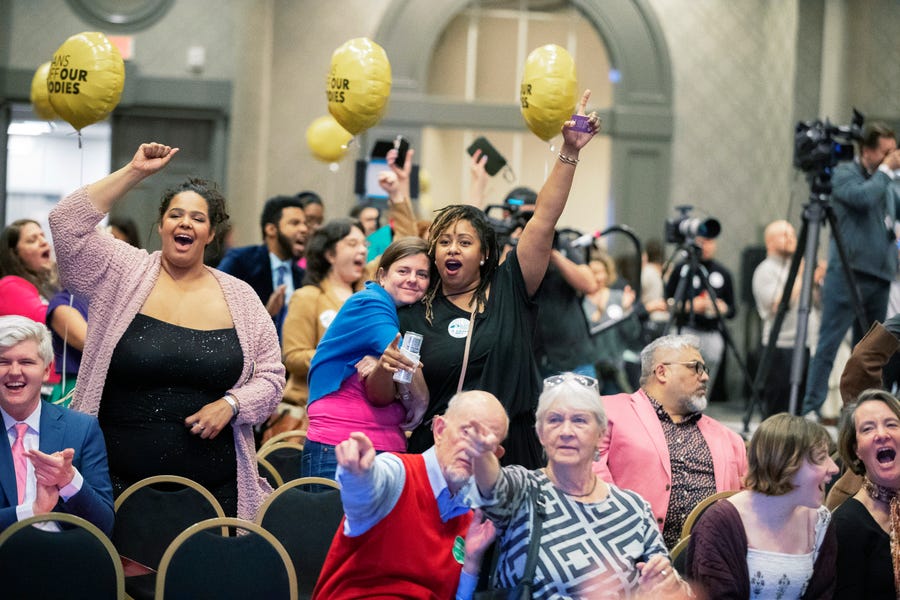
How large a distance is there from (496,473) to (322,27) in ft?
31.4

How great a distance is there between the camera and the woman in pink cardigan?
3510 mm

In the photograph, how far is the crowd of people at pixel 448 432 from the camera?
9.29 ft

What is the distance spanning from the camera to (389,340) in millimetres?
3467

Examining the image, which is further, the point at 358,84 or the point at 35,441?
the point at 358,84

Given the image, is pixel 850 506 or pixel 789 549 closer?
pixel 789 549

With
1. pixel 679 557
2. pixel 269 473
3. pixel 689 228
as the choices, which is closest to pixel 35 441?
pixel 269 473

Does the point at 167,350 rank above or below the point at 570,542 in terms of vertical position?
above

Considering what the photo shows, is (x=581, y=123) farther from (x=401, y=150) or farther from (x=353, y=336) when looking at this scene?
(x=401, y=150)

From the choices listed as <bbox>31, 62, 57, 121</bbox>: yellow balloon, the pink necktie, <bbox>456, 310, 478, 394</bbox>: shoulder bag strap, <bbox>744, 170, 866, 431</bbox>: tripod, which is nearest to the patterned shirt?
<bbox>456, 310, 478, 394</bbox>: shoulder bag strap

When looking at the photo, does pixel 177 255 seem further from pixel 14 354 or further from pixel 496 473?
pixel 496 473

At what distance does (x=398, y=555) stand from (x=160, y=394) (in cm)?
110

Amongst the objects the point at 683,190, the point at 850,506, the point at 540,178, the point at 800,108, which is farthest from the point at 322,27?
the point at 850,506

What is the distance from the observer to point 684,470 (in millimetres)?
3928

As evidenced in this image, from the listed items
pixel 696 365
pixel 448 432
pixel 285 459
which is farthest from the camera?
pixel 285 459
